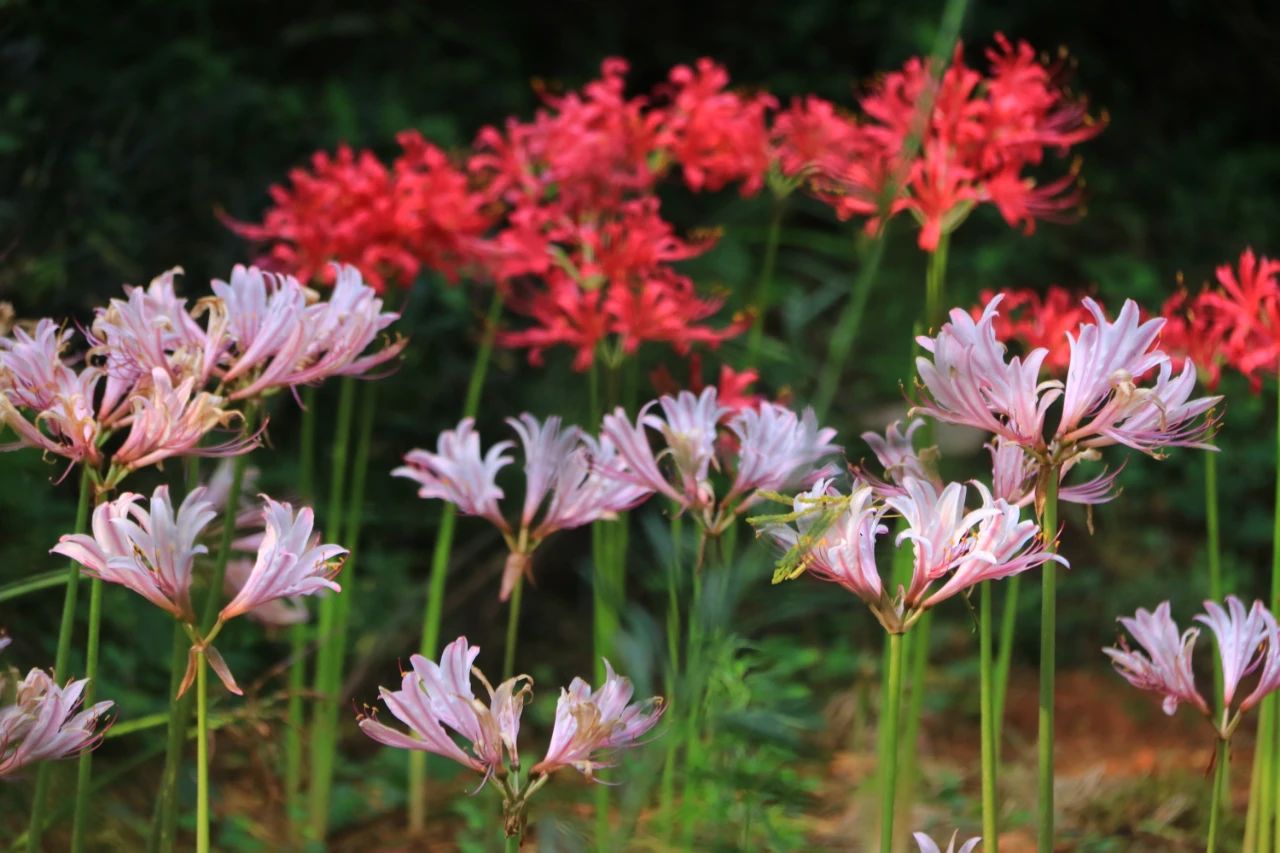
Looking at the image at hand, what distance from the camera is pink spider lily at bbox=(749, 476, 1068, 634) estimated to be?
1.08 m

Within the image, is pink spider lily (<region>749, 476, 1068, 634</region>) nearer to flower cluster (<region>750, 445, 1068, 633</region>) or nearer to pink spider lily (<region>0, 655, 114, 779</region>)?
flower cluster (<region>750, 445, 1068, 633</region>)

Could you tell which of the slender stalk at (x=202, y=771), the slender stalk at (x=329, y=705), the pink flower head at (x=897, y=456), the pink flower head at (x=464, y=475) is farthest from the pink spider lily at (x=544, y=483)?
the slender stalk at (x=329, y=705)

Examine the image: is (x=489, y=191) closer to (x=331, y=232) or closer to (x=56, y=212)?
(x=331, y=232)

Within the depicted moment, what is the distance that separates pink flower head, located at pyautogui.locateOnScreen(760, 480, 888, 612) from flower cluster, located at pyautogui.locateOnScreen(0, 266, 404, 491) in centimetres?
46

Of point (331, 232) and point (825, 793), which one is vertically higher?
point (331, 232)

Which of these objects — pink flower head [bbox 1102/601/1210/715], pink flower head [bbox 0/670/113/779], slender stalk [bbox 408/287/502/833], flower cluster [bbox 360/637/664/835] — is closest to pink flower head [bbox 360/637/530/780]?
flower cluster [bbox 360/637/664/835]

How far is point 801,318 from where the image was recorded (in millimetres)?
2359

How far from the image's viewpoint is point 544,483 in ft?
4.85

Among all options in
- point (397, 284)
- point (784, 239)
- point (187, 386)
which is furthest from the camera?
point (784, 239)

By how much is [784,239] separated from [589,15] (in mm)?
1200

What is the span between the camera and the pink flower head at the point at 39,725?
112 centimetres

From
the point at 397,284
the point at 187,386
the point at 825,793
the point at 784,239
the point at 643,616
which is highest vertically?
the point at 784,239

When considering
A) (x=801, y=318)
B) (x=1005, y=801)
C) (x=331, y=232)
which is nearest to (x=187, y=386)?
(x=331, y=232)

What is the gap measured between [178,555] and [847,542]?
480mm
